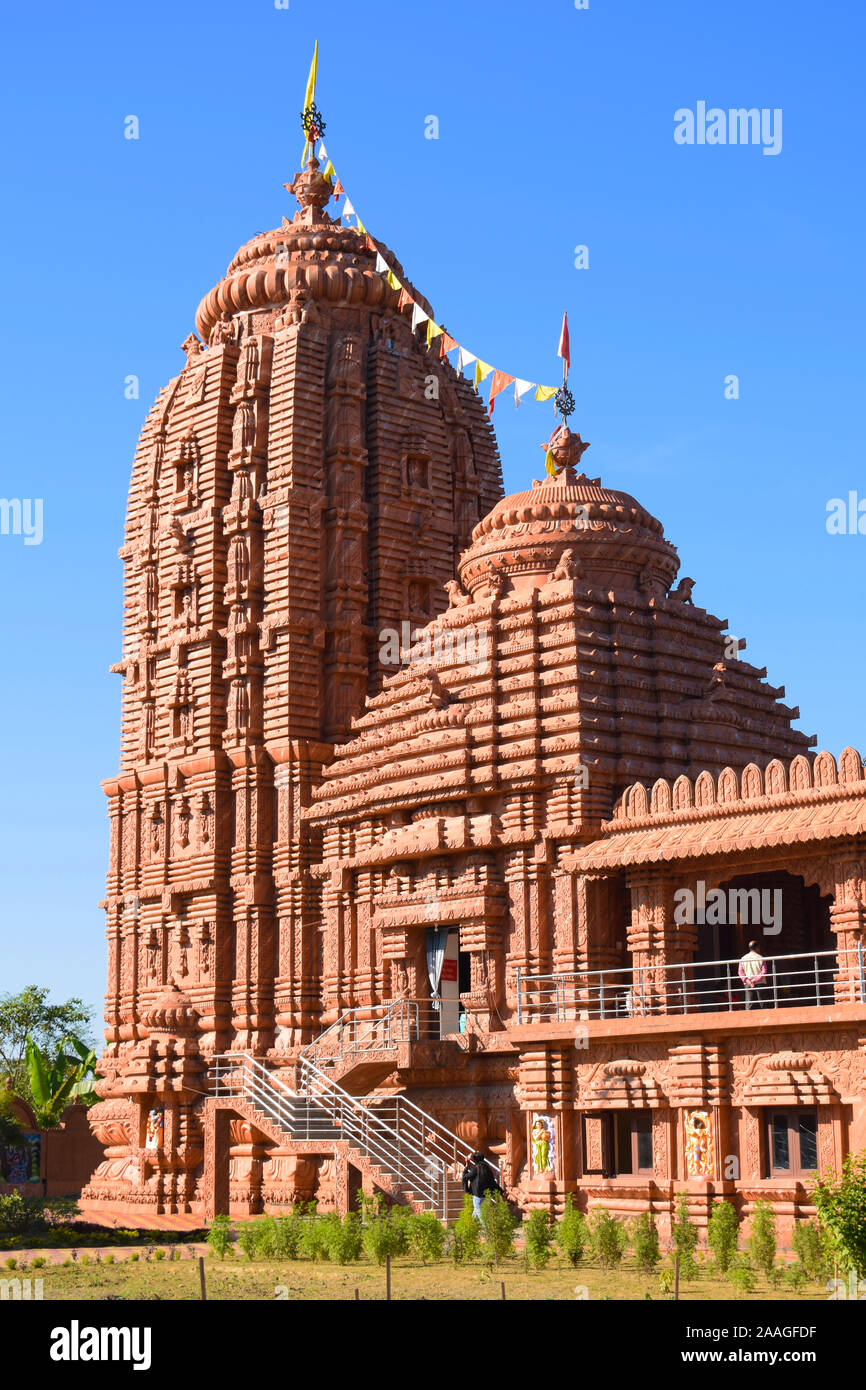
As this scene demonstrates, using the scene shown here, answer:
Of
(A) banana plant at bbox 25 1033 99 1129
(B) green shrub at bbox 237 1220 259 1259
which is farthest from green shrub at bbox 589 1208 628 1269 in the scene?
(A) banana plant at bbox 25 1033 99 1129

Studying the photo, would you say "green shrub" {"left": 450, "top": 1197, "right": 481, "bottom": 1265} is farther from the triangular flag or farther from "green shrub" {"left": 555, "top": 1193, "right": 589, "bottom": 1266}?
the triangular flag

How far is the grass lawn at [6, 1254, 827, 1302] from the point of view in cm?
2180

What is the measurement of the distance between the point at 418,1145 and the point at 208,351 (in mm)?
25215

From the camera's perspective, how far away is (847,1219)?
20359mm

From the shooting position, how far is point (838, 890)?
29.2m

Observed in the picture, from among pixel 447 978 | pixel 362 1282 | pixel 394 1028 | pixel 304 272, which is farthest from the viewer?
pixel 304 272

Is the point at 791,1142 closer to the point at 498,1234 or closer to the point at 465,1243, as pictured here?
the point at 498,1234

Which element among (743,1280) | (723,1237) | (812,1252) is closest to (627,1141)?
(723,1237)

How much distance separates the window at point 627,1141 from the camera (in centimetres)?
3039

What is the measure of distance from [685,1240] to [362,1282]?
193 inches

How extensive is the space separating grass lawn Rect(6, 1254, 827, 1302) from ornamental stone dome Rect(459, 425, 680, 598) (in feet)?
55.6
